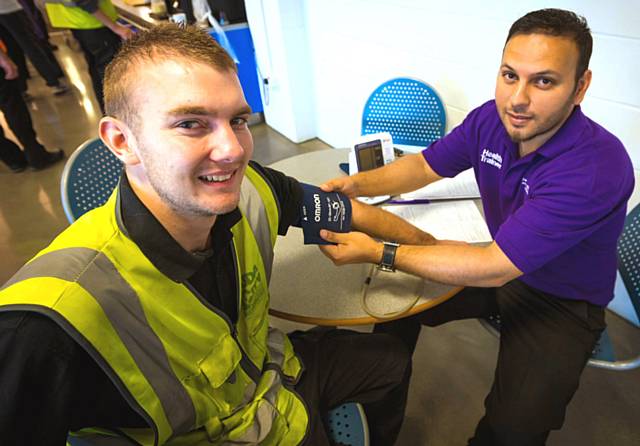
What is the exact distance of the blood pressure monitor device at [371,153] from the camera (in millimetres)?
1580

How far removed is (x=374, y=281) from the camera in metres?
1.19

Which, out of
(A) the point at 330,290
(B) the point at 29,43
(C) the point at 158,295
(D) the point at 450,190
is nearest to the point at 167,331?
(C) the point at 158,295

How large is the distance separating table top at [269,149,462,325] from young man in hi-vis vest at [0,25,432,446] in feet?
0.48

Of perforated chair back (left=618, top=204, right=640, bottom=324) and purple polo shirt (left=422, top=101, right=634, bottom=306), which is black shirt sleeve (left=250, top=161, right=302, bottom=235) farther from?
perforated chair back (left=618, top=204, right=640, bottom=324)

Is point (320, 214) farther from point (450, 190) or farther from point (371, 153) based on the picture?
point (450, 190)

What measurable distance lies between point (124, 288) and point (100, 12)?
2.94 metres

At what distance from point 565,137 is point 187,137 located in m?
0.97

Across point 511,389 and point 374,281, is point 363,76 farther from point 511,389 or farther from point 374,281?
point 511,389

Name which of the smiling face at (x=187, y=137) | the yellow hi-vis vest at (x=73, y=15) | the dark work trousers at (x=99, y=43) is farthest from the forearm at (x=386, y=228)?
the yellow hi-vis vest at (x=73, y=15)

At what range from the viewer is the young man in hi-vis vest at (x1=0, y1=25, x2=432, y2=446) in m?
0.65

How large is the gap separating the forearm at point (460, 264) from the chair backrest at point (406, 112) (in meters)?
1.03

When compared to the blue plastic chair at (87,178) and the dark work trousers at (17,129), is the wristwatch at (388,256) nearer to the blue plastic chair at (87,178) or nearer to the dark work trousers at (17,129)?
the blue plastic chair at (87,178)

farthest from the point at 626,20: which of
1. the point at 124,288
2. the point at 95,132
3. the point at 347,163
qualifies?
the point at 95,132

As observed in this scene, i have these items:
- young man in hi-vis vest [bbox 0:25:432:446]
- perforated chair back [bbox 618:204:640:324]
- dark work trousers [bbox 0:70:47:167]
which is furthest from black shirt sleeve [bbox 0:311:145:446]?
dark work trousers [bbox 0:70:47:167]
